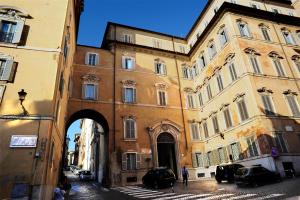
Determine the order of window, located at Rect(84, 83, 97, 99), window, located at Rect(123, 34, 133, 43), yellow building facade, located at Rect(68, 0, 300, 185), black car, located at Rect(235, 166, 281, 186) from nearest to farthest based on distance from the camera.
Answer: black car, located at Rect(235, 166, 281, 186), yellow building facade, located at Rect(68, 0, 300, 185), window, located at Rect(84, 83, 97, 99), window, located at Rect(123, 34, 133, 43)

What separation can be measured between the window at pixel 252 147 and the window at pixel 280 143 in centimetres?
164

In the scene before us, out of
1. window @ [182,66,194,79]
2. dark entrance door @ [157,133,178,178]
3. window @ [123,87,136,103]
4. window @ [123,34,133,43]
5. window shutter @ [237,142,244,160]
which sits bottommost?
window shutter @ [237,142,244,160]

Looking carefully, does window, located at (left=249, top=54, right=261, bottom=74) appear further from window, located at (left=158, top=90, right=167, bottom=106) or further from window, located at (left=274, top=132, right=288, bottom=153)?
window, located at (left=158, top=90, right=167, bottom=106)

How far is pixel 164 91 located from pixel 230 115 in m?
8.87

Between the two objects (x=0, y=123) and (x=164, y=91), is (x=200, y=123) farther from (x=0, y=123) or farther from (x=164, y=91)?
(x=0, y=123)

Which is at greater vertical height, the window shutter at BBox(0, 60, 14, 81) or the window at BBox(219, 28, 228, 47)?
the window at BBox(219, 28, 228, 47)

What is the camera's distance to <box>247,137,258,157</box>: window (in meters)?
18.1

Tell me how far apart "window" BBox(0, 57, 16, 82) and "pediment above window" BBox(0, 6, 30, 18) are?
11.2 feet

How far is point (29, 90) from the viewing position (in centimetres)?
1285

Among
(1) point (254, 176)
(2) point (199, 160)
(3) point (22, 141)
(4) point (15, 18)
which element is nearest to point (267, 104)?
(1) point (254, 176)

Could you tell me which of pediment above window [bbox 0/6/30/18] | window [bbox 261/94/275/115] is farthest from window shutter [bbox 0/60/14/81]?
window [bbox 261/94/275/115]

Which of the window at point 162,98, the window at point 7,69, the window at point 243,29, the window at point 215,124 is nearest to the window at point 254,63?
the window at point 243,29

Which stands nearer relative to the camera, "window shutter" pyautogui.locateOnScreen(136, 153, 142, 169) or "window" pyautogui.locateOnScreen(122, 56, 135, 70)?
"window shutter" pyautogui.locateOnScreen(136, 153, 142, 169)

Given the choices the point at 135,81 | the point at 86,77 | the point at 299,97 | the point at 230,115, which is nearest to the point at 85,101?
the point at 86,77
